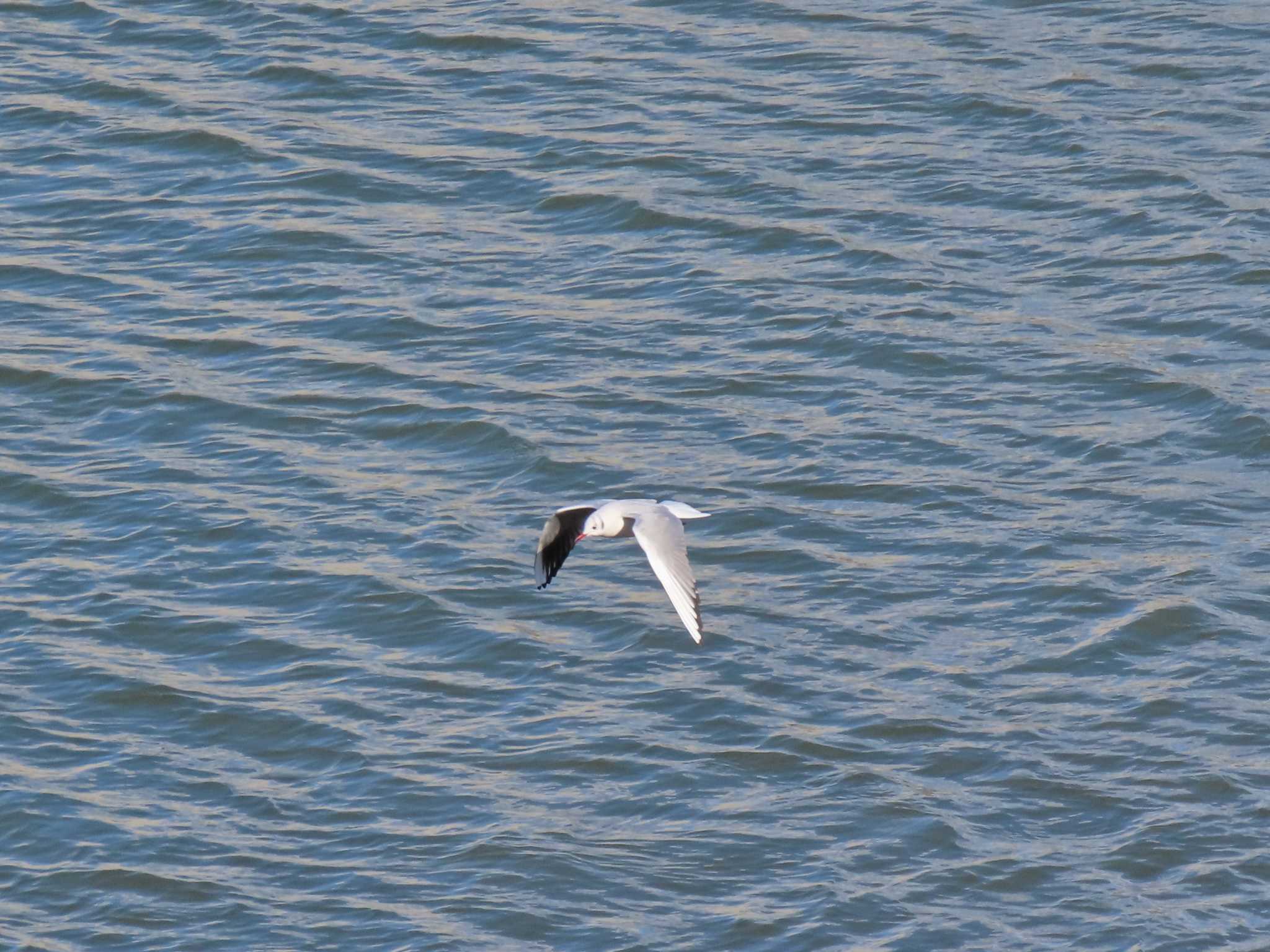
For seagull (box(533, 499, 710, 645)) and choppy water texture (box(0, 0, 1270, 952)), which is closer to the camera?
choppy water texture (box(0, 0, 1270, 952))

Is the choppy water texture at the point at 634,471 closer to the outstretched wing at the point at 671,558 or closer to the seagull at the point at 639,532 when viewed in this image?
the seagull at the point at 639,532

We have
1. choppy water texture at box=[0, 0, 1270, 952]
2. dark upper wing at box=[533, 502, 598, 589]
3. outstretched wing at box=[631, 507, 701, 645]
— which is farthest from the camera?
dark upper wing at box=[533, 502, 598, 589]

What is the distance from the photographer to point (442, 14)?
15.9 m

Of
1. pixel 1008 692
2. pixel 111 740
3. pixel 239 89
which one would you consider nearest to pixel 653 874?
pixel 1008 692

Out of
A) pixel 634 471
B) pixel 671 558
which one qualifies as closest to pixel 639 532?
pixel 671 558

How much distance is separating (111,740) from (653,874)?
2.43 meters

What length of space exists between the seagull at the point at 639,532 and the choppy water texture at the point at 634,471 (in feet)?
1.88

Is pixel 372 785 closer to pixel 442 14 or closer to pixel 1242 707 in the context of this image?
pixel 1242 707

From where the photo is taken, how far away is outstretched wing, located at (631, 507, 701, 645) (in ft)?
26.3

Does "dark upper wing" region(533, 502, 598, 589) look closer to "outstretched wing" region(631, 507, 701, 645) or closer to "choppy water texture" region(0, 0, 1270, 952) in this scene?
"outstretched wing" region(631, 507, 701, 645)

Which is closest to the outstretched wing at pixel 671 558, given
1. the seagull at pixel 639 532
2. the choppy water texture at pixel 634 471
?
the seagull at pixel 639 532

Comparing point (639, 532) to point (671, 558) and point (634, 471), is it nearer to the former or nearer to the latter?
point (671, 558)

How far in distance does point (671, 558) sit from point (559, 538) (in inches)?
26.6

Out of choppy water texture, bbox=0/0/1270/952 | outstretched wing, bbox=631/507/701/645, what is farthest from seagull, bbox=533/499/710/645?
choppy water texture, bbox=0/0/1270/952
